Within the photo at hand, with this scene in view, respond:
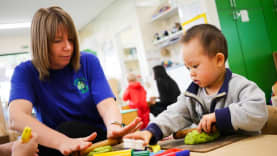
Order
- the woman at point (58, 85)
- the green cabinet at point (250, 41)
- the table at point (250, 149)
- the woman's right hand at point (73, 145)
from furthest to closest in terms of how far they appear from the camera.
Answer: the green cabinet at point (250, 41), the woman at point (58, 85), the woman's right hand at point (73, 145), the table at point (250, 149)

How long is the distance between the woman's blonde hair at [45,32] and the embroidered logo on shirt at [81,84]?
12cm

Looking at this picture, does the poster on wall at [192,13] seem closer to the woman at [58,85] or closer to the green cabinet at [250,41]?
the green cabinet at [250,41]

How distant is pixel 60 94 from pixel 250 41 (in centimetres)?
363

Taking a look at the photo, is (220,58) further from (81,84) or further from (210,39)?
(81,84)

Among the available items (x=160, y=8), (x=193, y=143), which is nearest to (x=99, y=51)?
(x=160, y=8)

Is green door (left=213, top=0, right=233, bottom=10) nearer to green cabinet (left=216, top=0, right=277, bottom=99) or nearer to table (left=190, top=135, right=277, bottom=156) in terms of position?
green cabinet (left=216, top=0, right=277, bottom=99)

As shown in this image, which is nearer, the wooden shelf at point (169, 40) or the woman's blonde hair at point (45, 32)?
the woman's blonde hair at point (45, 32)

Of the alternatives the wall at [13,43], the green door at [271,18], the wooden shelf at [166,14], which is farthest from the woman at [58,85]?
the wall at [13,43]

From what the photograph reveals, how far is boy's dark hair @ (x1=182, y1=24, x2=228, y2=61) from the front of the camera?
0.78m

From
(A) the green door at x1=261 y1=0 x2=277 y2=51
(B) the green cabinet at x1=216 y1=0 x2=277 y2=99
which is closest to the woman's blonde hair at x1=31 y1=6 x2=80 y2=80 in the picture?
(B) the green cabinet at x1=216 y1=0 x2=277 y2=99

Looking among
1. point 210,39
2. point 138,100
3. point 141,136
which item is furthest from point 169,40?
point 141,136

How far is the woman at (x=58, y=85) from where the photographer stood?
0.98 meters

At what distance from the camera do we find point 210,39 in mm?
780

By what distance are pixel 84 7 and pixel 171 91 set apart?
329cm
